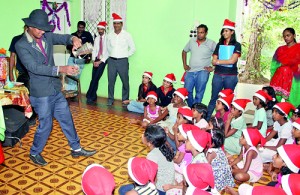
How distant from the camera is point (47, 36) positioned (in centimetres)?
349

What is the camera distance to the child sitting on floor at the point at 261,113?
4152 mm

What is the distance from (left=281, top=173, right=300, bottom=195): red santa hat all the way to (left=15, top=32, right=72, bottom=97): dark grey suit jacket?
7.83 feet

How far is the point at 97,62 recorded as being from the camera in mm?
6566

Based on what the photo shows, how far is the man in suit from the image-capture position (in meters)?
3.23

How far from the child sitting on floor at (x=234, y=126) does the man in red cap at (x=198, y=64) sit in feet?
4.44

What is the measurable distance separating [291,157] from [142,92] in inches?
135

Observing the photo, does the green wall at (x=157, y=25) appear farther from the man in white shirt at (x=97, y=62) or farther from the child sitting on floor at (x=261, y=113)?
the child sitting on floor at (x=261, y=113)

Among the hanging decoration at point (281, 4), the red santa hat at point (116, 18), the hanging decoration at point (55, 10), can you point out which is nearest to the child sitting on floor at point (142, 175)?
the red santa hat at point (116, 18)

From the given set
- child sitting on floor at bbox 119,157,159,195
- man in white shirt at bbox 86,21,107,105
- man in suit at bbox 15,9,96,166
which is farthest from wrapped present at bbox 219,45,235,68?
child sitting on floor at bbox 119,157,159,195

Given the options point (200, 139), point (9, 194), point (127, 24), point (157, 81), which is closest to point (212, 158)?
point (200, 139)

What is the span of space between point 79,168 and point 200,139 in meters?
1.54

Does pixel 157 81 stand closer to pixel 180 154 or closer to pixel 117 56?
pixel 117 56

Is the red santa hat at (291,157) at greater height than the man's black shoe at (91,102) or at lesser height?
greater

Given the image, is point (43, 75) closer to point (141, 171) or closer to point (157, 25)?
point (141, 171)
